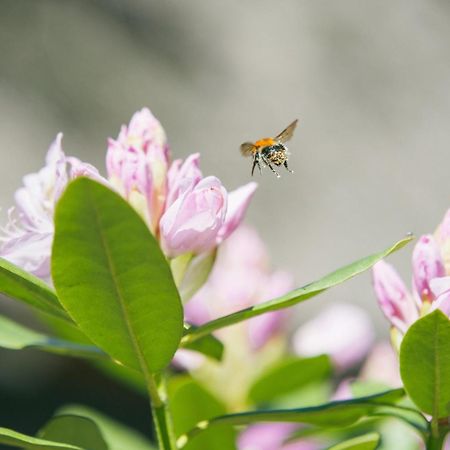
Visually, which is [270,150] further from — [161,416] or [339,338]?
[339,338]

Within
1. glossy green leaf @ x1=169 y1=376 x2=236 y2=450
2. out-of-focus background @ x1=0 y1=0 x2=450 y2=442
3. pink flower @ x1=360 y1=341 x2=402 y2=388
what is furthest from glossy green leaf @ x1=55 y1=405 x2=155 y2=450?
out-of-focus background @ x1=0 y1=0 x2=450 y2=442

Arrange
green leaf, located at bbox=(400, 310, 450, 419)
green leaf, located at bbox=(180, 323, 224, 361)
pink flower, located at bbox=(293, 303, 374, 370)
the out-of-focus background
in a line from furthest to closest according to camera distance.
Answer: the out-of-focus background, pink flower, located at bbox=(293, 303, 374, 370), green leaf, located at bbox=(180, 323, 224, 361), green leaf, located at bbox=(400, 310, 450, 419)

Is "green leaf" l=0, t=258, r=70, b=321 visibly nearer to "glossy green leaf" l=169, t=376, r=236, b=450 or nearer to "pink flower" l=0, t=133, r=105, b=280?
"pink flower" l=0, t=133, r=105, b=280

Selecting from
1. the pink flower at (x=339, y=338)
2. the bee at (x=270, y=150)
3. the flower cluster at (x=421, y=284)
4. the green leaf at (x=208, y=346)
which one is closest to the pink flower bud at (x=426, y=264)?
the flower cluster at (x=421, y=284)

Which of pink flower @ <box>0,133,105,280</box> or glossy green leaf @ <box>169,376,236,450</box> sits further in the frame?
glossy green leaf @ <box>169,376,236,450</box>

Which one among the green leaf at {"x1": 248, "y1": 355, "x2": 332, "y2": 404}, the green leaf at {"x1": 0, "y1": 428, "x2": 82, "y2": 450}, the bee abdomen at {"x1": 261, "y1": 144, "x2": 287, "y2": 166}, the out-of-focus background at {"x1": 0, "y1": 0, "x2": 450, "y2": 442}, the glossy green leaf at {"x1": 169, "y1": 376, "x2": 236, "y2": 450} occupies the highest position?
the out-of-focus background at {"x1": 0, "y1": 0, "x2": 450, "y2": 442}

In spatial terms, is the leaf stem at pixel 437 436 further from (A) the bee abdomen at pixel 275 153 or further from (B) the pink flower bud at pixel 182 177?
(A) the bee abdomen at pixel 275 153

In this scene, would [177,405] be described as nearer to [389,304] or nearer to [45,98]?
[389,304]
